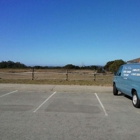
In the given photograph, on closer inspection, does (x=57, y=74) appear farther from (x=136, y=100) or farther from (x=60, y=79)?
(x=136, y=100)

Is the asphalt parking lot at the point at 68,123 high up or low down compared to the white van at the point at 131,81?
down

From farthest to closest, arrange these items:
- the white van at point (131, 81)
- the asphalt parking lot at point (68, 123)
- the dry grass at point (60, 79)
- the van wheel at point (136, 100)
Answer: the dry grass at point (60, 79) → the white van at point (131, 81) → the van wheel at point (136, 100) → the asphalt parking lot at point (68, 123)

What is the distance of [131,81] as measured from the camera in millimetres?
10961

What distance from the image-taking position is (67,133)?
600cm

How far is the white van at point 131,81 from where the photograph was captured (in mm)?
10109

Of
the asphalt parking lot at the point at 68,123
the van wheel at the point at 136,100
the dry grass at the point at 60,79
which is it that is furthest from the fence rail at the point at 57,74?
the asphalt parking lot at the point at 68,123

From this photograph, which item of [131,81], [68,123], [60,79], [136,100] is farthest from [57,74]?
[68,123]

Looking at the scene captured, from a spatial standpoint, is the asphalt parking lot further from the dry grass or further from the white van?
the dry grass

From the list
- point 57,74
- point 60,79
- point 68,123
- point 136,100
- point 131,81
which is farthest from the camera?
point 57,74

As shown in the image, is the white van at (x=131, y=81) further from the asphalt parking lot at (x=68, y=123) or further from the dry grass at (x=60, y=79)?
the dry grass at (x=60, y=79)

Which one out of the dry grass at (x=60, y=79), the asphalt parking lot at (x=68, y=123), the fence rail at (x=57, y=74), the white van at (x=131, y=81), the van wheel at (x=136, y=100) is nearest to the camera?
the asphalt parking lot at (x=68, y=123)

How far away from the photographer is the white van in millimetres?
10109

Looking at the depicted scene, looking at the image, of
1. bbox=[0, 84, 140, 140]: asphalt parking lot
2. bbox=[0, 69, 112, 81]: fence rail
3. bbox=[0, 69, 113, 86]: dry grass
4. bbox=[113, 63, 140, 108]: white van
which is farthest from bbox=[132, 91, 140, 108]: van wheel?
bbox=[0, 69, 112, 81]: fence rail

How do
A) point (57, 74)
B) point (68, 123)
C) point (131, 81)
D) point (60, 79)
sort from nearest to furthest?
point (68, 123), point (131, 81), point (60, 79), point (57, 74)
